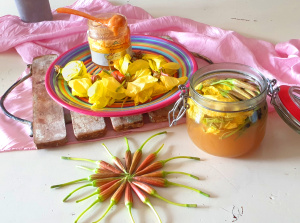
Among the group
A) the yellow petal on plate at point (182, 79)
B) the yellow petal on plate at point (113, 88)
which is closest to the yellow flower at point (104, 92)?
the yellow petal on plate at point (113, 88)

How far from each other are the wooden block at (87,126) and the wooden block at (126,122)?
0.06 ft

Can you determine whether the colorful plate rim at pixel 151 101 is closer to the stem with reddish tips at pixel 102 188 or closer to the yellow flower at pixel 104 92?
the yellow flower at pixel 104 92

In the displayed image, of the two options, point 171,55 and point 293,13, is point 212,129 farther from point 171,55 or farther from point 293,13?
point 293,13

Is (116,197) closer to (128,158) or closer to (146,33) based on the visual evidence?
(128,158)

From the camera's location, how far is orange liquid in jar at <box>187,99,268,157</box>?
1.78 feet

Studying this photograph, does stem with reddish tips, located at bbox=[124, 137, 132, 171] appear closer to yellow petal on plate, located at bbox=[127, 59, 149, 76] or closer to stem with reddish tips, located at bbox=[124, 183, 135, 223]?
stem with reddish tips, located at bbox=[124, 183, 135, 223]

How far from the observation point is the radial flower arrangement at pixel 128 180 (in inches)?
20.5

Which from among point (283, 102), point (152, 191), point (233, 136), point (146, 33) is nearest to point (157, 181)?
point (152, 191)

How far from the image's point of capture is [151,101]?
0.66 metres

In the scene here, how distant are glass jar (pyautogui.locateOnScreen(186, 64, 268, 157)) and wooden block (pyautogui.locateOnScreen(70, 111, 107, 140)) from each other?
15cm

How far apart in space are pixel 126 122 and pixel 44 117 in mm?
146

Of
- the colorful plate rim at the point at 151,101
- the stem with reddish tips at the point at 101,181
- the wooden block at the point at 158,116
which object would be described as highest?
the colorful plate rim at the point at 151,101

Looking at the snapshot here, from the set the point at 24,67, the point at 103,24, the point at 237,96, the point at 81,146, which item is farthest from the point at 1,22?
the point at 237,96

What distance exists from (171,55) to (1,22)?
0.44m
